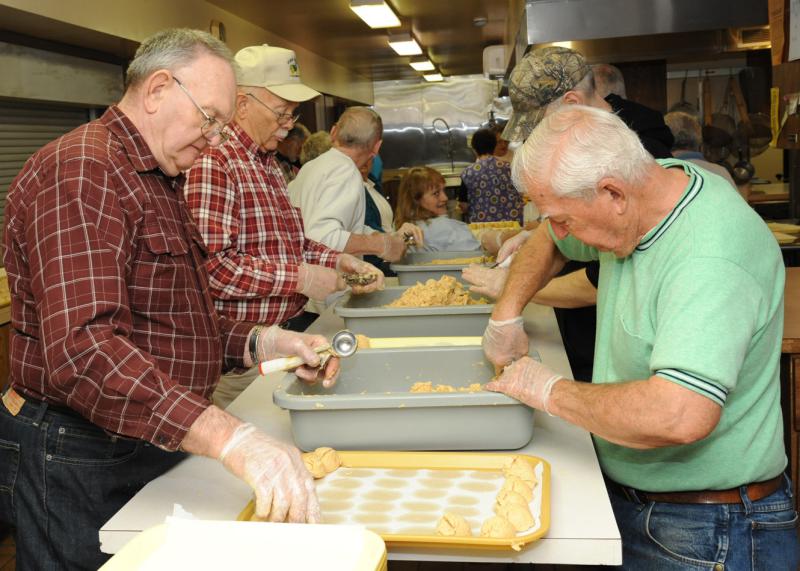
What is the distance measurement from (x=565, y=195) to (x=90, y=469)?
1.13m

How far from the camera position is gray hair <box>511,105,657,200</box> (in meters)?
1.44

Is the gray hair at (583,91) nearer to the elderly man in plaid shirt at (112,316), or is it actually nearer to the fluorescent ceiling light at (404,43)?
the elderly man in plaid shirt at (112,316)

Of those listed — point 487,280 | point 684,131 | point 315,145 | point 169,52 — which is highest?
point 169,52

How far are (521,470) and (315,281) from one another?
1.37m

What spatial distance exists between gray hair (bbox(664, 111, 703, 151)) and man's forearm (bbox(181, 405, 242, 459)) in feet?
14.0

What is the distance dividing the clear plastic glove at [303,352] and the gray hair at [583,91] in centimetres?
115

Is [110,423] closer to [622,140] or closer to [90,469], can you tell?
[90,469]

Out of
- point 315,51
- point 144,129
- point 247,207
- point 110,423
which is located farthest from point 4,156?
point 315,51

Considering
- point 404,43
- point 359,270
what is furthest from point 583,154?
point 404,43

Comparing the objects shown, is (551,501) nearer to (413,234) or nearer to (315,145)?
(413,234)

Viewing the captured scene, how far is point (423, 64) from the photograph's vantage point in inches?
421

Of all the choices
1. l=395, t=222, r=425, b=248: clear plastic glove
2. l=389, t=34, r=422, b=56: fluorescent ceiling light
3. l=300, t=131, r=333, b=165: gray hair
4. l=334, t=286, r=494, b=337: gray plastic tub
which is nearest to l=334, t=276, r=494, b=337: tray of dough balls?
l=334, t=286, r=494, b=337: gray plastic tub

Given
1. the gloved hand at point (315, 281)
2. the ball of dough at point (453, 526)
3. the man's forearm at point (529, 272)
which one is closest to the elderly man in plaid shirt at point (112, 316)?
the ball of dough at point (453, 526)

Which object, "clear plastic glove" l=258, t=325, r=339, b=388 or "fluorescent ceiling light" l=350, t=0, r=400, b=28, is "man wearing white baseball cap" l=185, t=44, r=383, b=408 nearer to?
"clear plastic glove" l=258, t=325, r=339, b=388
